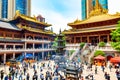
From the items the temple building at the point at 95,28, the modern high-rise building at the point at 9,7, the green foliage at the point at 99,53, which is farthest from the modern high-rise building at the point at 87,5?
the green foliage at the point at 99,53

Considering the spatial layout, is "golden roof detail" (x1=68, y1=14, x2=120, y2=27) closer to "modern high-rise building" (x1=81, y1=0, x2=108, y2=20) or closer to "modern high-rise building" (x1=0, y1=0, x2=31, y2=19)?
"modern high-rise building" (x1=81, y1=0, x2=108, y2=20)

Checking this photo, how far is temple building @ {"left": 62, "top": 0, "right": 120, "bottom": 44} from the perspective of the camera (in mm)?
42062

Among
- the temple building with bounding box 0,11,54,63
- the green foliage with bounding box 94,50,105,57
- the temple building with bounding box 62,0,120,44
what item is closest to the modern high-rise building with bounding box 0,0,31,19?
the temple building with bounding box 0,11,54,63

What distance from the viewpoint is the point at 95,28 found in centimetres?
4497

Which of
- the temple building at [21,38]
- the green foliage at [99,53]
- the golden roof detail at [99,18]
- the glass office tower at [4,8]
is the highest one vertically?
the glass office tower at [4,8]

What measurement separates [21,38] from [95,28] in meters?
21.7

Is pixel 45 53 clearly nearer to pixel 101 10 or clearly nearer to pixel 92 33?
pixel 92 33

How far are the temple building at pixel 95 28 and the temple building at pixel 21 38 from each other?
10.3 metres

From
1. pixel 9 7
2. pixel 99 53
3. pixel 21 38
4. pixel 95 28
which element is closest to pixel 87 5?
pixel 9 7

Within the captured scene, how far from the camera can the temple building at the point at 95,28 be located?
42.1 m

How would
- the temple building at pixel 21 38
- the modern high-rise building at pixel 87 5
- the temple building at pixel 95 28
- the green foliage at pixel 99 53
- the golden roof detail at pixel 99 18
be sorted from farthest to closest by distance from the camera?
the modern high-rise building at pixel 87 5, the golden roof detail at pixel 99 18, the temple building at pixel 95 28, the temple building at pixel 21 38, the green foliage at pixel 99 53

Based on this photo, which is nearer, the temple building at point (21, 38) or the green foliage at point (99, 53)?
the green foliage at point (99, 53)

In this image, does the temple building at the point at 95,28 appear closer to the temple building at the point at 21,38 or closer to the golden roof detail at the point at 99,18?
the golden roof detail at the point at 99,18

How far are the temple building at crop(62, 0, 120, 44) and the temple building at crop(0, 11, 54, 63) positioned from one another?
10320 mm
